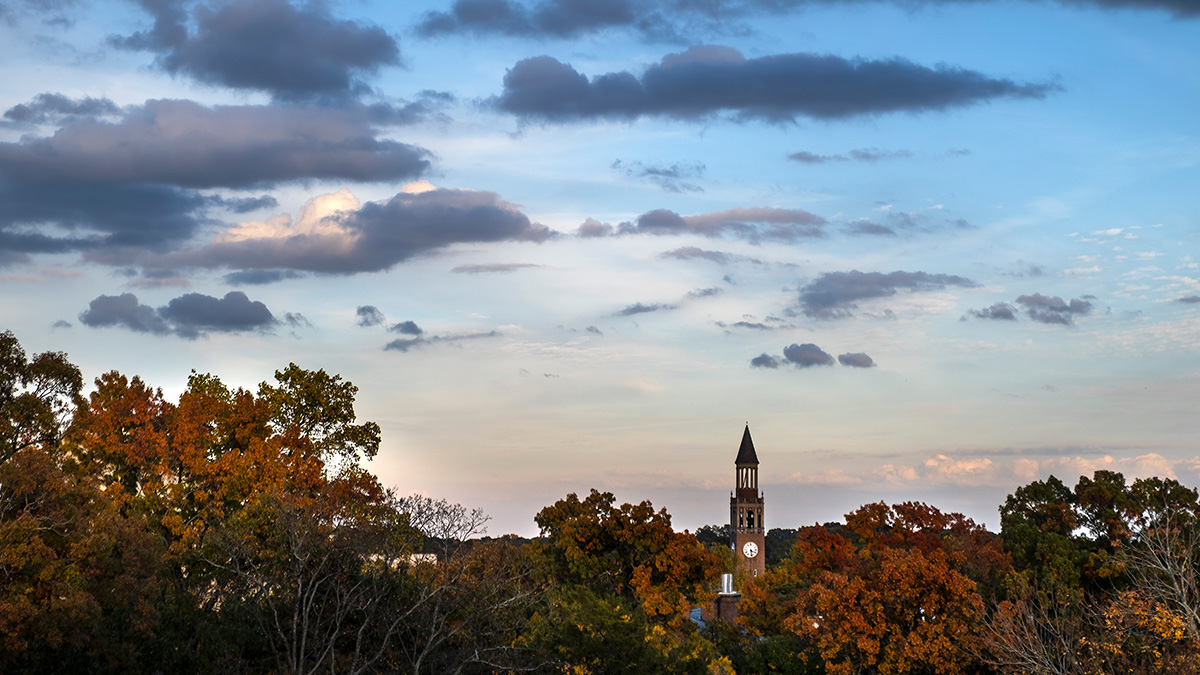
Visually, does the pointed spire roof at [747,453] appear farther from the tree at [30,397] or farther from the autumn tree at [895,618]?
the tree at [30,397]

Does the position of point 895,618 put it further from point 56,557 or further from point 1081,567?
Result: point 56,557

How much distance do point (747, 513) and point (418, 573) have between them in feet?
303

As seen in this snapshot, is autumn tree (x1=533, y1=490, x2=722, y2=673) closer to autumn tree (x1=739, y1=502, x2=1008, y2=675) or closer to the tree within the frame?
autumn tree (x1=739, y1=502, x2=1008, y2=675)

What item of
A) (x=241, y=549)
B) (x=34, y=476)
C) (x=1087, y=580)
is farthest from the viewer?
(x=1087, y=580)

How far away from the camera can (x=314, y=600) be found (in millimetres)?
33469

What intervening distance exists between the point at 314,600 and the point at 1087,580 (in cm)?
3198

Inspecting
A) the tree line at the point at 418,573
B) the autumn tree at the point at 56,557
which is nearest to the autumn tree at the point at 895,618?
the tree line at the point at 418,573

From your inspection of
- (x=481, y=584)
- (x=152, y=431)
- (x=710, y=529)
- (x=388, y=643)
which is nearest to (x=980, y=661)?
(x=481, y=584)

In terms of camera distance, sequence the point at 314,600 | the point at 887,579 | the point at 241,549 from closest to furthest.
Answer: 1. the point at 314,600
2. the point at 241,549
3. the point at 887,579

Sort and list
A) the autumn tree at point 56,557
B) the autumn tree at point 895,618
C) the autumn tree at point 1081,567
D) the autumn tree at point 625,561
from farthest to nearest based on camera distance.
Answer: the autumn tree at point 625,561, the autumn tree at point 895,618, the autumn tree at point 1081,567, the autumn tree at point 56,557

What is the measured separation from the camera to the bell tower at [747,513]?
12206 cm

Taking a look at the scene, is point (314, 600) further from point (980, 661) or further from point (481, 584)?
point (980, 661)

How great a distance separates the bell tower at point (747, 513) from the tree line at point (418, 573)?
66.0m

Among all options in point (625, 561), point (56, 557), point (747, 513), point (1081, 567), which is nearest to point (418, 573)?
point (56, 557)
